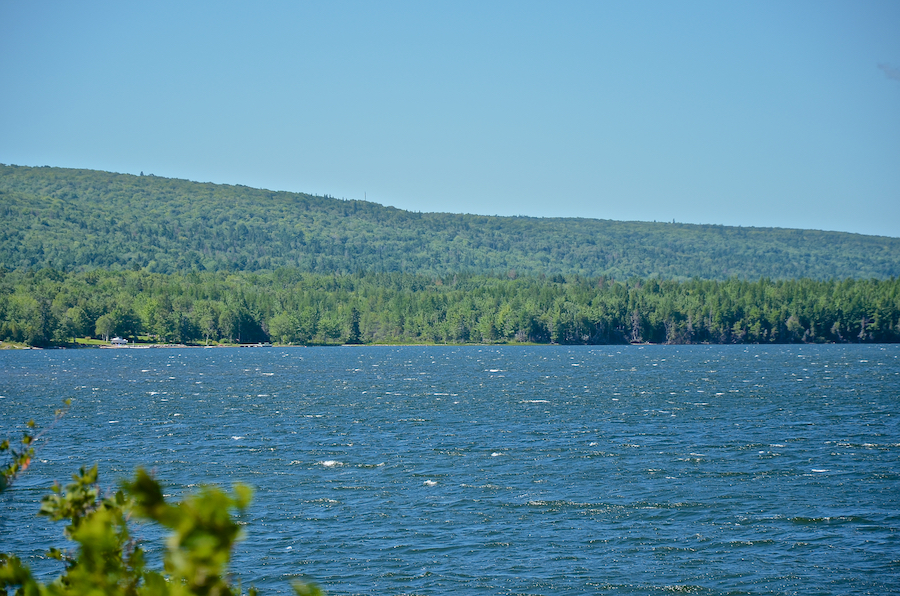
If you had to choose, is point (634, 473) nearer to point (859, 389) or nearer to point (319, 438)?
point (319, 438)

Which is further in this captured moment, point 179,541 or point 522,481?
point 522,481

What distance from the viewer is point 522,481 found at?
3538cm

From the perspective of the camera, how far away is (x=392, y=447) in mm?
44469

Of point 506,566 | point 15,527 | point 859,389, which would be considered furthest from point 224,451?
point 859,389

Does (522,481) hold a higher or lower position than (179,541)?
lower

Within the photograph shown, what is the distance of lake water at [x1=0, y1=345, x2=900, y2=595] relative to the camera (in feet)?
80.7

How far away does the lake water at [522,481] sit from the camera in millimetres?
24609

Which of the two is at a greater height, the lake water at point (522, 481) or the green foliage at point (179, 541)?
the green foliage at point (179, 541)

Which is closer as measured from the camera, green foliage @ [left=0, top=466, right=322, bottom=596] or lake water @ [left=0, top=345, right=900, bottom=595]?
green foliage @ [left=0, top=466, right=322, bottom=596]

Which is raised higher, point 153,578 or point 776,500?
point 153,578

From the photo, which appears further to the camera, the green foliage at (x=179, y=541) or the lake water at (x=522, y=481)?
the lake water at (x=522, y=481)

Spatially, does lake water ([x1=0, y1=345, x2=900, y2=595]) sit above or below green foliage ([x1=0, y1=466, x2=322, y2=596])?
below

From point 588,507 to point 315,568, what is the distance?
11108 mm

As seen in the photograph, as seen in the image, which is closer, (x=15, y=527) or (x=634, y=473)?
(x=15, y=527)
